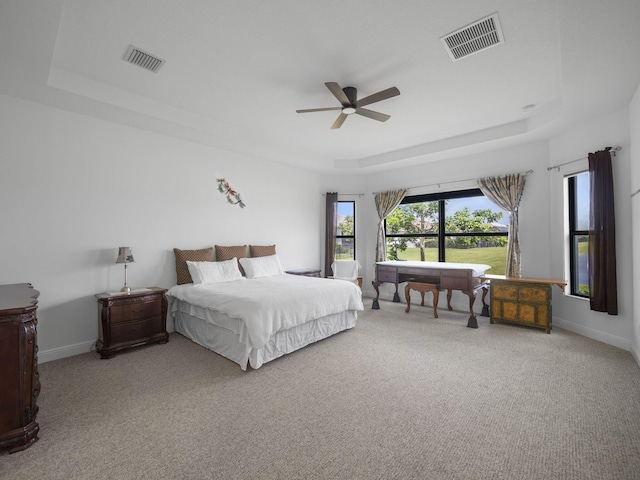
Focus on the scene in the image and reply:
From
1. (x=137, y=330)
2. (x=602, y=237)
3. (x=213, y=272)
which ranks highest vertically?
(x=602, y=237)

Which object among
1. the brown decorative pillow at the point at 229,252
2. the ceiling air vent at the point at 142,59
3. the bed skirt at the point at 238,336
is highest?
the ceiling air vent at the point at 142,59

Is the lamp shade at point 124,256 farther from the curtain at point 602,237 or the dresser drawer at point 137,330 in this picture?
the curtain at point 602,237

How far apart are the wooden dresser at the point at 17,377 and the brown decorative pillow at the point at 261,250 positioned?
331 centimetres

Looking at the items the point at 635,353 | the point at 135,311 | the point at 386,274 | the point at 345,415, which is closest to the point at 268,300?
the point at 345,415

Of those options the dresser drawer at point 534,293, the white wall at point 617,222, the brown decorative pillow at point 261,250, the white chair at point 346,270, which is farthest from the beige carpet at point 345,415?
the white chair at point 346,270

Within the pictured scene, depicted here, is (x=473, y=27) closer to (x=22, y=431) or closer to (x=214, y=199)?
(x=214, y=199)

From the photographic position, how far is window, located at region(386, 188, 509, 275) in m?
5.22

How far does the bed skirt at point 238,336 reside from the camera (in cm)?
302

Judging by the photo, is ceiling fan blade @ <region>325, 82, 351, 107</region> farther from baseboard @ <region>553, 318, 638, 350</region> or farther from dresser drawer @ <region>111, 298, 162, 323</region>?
baseboard @ <region>553, 318, 638, 350</region>

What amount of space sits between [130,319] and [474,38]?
451 cm

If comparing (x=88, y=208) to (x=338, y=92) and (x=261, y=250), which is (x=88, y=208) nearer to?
(x=261, y=250)

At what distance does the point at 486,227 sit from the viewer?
532 cm

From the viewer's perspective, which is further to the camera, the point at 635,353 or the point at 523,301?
the point at 523,301

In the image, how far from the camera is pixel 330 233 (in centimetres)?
650
